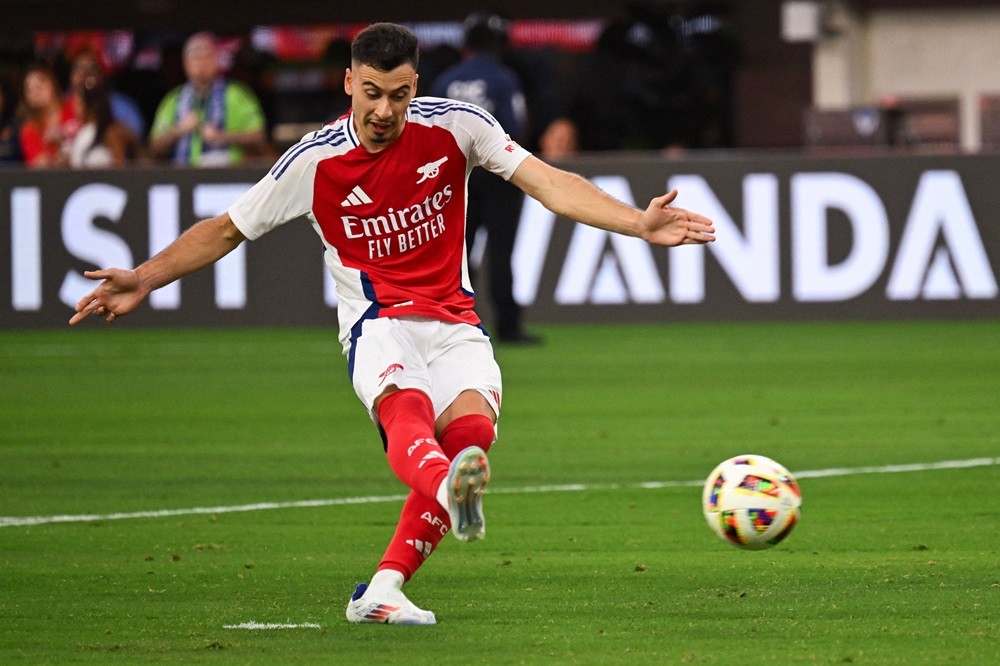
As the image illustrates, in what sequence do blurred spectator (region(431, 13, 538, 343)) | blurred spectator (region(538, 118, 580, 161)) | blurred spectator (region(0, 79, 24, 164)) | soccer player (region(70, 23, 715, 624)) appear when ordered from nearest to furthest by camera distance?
soccer player (region(70, 23, 715, 624)) → blurred spectator (region(431, 13, 538, 343)) → blurred spectator (region(538, 118, 580, 161)) → blurred spectator (region(0, 79, 24, 164))

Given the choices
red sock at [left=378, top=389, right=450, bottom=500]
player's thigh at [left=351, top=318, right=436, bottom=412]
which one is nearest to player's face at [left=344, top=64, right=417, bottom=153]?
player's thigh at [left=351, top=318, right=436, bottom=412]

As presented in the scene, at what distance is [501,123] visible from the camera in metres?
15.8

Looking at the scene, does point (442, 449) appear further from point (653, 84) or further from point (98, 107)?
point (653, 84)

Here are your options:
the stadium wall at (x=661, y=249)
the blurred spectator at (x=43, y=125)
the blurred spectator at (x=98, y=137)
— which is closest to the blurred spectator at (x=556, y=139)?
the stadium wall at (x=661, y=249)

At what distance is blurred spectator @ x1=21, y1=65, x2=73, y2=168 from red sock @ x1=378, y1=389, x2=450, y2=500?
41.3 ft

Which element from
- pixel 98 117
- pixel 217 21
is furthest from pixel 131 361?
pixel 217 21

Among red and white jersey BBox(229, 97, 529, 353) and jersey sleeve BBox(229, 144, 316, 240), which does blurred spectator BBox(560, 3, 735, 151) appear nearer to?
red and white jersey BBox(229, 97, 529, 353)

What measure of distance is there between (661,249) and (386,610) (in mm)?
11566

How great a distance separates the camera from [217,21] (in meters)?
28.5

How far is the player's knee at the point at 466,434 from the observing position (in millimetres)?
6227

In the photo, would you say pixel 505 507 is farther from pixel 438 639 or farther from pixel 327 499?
pixel 438 639

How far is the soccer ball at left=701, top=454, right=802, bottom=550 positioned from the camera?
21.3ft

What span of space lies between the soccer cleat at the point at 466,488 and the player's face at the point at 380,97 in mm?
1203

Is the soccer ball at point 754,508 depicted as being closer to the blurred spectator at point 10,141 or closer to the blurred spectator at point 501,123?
the blurred spectator at point 501,123
